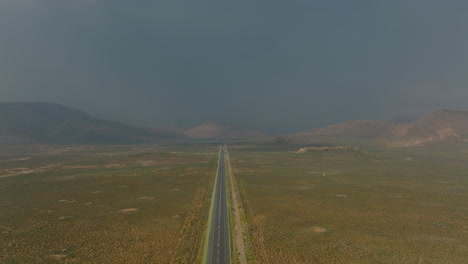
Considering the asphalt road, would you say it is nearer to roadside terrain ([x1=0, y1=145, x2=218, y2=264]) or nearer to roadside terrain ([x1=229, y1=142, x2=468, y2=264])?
roadside terrain ([x1=0, y1=145, x2=218, y2=264])

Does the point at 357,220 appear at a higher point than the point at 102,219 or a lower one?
lower

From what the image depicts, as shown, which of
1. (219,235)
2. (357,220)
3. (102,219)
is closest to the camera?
(219,235)

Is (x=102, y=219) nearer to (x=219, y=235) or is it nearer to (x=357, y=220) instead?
(x=219, y=235)

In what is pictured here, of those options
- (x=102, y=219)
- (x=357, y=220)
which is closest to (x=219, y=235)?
(x=102, y=219)

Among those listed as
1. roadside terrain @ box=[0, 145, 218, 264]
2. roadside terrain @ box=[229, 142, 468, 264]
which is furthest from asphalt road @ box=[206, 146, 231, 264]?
roadside terrain @ box=[229, 142, 468, 264]

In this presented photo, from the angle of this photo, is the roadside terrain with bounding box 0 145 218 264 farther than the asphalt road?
Yes

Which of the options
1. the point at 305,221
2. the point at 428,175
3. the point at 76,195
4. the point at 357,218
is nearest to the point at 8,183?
the point at 76,195

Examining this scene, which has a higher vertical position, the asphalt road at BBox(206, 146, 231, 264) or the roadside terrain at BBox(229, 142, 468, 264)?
the asphalt road at BBox(206, 146, 231, 264)

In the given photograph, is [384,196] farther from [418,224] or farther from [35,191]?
[35,191]
